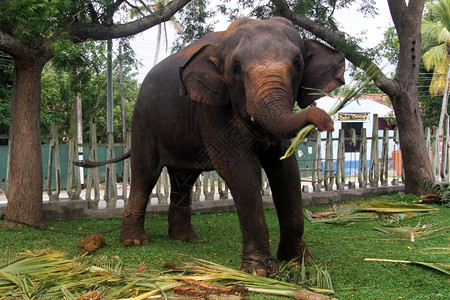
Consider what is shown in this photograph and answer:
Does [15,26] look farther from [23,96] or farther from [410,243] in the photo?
[410,243]

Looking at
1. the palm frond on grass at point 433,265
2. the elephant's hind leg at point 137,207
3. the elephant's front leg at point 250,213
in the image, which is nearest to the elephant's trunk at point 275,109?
the elephant's front leg at point 250,213

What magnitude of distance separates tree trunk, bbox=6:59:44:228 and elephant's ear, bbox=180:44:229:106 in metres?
3.28

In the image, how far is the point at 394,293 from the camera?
3.78m

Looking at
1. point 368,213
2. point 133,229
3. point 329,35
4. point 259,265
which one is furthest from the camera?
point 329,35

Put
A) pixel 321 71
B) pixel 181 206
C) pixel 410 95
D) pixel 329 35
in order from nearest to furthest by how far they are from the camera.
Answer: pixel 321 71 < pixel 181 206 < pixel 329 35 < pixel 410 95

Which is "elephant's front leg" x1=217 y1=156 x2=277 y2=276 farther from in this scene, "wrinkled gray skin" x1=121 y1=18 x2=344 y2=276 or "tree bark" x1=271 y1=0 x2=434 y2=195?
"tree bark" x1=271 y1=0 x2=434 y2=195

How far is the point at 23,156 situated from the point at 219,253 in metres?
3.46

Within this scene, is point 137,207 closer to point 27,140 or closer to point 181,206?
point 181,206

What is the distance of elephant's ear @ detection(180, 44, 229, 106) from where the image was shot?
4.58 m

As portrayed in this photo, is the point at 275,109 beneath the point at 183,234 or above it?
above

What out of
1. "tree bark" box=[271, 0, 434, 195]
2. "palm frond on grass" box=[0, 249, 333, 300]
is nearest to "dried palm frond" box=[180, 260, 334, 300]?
"palm frond on grass" box=[0, 249, 333, 300]

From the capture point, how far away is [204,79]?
15.2 ft

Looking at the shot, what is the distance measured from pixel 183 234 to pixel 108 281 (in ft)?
8.49

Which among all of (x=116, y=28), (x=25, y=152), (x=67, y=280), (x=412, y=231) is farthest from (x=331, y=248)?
(x=116, y=28)
